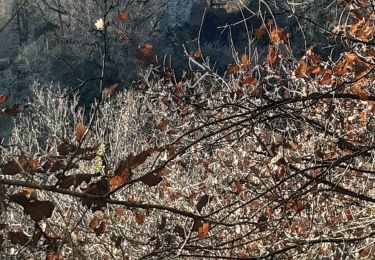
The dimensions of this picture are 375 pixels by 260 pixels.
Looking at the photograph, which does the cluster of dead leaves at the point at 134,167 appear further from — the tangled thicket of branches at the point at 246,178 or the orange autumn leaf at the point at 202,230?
the orange autumn leaf at the point at 202,230

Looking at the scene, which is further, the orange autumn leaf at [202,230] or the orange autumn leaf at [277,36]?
the orange autumn leaf at [277,36]

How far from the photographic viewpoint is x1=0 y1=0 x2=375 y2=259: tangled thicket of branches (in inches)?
88.4

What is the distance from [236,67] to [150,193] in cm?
147

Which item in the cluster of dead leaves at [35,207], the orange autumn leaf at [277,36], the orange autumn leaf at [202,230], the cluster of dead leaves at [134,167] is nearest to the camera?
the cluster of dead leaves at [35,207]

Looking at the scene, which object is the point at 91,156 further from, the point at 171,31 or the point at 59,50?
the point at 171,31

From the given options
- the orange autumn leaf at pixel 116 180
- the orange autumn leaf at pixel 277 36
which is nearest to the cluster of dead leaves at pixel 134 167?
the orange autumn leaf at pixel 116 180

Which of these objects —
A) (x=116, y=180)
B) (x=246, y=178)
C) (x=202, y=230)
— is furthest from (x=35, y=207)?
(x=246, y=178)

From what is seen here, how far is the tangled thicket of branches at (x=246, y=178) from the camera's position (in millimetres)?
2244

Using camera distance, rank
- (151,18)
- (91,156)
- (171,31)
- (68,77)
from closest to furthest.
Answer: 1. (91,156)
2. (68,77)
3. (151,18)
4. (171,31)

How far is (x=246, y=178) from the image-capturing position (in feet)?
16.3

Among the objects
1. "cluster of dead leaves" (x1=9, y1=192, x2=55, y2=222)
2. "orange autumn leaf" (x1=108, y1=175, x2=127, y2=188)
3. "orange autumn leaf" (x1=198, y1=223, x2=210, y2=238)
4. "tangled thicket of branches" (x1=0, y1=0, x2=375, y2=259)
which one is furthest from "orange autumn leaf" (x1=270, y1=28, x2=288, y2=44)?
"cluster of dead leaves" (x1=9, y1=192, x2=55, y2=222)

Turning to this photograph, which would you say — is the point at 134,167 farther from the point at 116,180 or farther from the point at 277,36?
the point at 277,36

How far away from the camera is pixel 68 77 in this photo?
23.0 metres

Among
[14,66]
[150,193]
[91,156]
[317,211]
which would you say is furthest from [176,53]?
[91,156]
